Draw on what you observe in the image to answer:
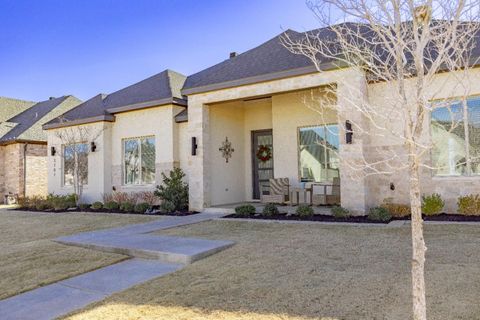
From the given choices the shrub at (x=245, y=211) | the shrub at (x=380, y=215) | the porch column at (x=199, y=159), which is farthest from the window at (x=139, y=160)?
the shrub at (x=380, y=215)

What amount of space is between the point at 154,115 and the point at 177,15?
12.1 ft

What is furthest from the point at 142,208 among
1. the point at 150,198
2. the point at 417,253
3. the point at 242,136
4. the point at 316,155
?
the point at 417,253

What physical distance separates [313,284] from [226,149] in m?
8.75

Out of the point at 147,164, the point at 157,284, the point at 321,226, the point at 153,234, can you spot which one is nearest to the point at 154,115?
the point at 147,164

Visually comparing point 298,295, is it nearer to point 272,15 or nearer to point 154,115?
point 272,15

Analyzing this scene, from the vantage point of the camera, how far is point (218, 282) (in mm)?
4516

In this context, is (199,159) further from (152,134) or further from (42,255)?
(42,255)

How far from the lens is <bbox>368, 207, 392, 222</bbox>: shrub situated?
8.25m

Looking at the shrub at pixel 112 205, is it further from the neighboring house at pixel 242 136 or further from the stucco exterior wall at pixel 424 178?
the stucco exterior wall at pixel 424 178

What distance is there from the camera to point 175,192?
1184 cm

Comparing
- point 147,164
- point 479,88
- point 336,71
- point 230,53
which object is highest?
point 230,53

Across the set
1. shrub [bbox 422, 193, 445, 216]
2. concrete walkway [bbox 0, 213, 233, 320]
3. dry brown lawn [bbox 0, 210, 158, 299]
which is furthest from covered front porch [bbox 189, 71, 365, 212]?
concrete walkway [bbox 0, 213, 233, 320]

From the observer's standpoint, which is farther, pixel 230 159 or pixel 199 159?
pixel 230 159

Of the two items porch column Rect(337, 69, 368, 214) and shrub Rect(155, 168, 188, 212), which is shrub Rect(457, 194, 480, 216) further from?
shrub Rect(155, 168, 188, 212)
